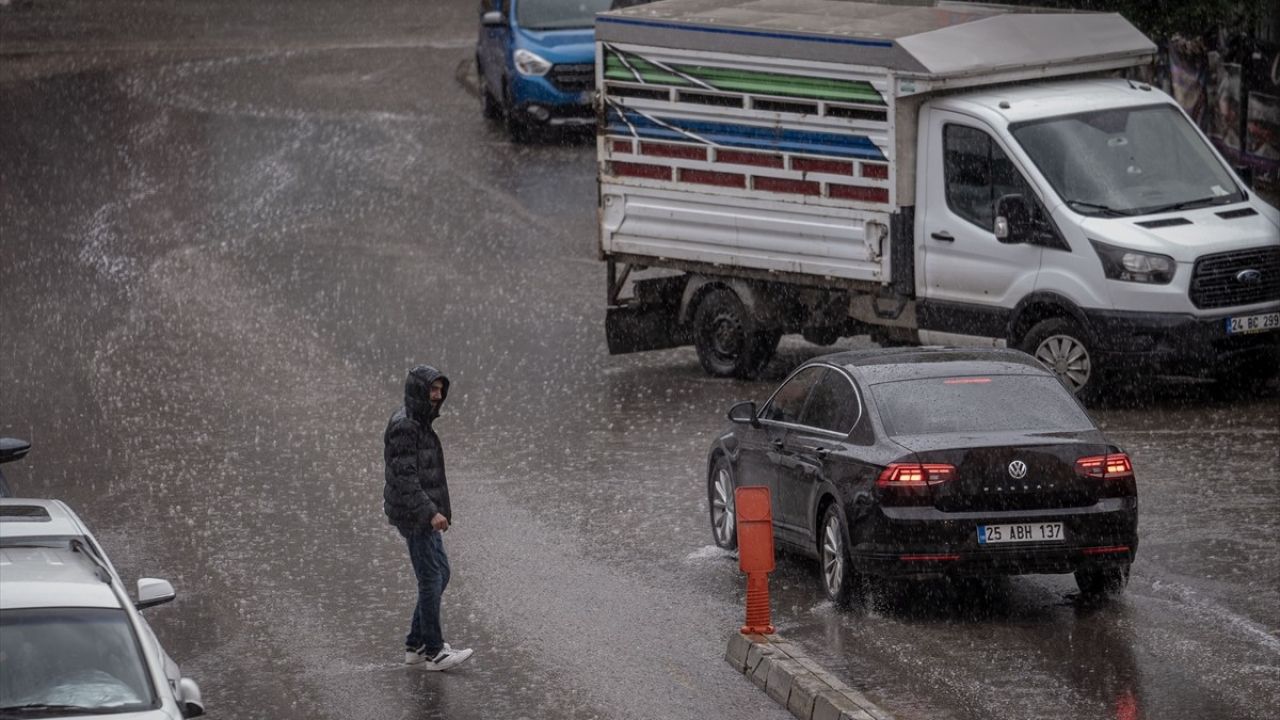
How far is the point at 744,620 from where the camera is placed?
1312 cm

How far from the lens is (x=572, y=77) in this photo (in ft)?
101

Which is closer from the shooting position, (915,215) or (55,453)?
(55,453)

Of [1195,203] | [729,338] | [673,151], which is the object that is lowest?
[729,338]

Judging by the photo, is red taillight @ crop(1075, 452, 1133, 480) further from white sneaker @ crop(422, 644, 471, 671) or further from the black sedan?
white sneaker @ crop(422, 644, 471, 671)

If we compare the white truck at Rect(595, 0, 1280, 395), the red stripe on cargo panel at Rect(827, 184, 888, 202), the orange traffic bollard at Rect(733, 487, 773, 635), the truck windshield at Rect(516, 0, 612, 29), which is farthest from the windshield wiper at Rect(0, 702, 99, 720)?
the truck windshield at Rect(516, 0, 612, 29)

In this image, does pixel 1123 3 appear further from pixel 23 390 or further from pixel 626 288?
pixel 23 390

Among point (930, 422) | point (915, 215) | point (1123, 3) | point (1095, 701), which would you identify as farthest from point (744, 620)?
point (1123, 3)

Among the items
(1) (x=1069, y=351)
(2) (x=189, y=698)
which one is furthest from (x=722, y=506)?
(2) (x=189, y=698)

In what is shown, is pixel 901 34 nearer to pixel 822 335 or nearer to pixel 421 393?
pixel 822 335

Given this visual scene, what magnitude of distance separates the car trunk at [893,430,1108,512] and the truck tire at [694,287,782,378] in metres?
8.40

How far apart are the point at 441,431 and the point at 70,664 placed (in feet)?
33.5

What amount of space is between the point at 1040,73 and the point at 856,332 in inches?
113

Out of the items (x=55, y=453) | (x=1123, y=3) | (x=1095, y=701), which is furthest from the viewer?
(x=1123, y=3)

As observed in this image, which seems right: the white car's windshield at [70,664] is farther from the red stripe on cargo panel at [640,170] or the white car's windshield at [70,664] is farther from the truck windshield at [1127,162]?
the red stripe on cargo panel at [640,170]
